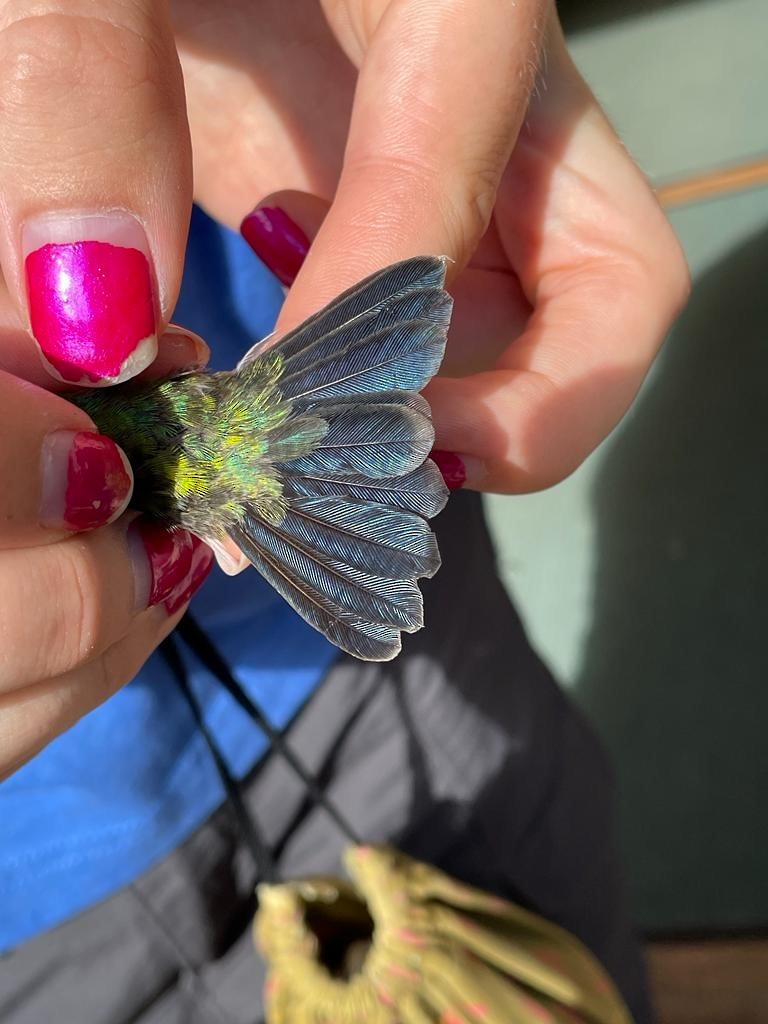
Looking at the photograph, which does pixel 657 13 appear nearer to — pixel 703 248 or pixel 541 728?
pixel 703 248

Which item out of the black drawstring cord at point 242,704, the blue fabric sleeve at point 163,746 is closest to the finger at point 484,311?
the blue fabric sleeve at point 163,746

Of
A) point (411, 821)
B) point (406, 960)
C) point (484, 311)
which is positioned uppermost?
point (484, 311)

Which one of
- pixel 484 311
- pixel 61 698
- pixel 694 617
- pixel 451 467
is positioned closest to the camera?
pixel 61 698

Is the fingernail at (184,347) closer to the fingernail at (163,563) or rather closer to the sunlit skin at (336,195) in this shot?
the sunlit skin at (336,195)

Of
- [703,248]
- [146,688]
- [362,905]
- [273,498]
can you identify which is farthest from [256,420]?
[703,248]

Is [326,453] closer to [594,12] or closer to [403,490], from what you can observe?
[403,490]

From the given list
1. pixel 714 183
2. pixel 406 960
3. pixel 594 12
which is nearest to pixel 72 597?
pixel 406 960

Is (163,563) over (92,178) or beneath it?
beneath
